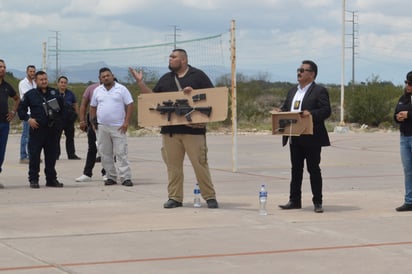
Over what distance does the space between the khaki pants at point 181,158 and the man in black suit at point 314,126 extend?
109 cm

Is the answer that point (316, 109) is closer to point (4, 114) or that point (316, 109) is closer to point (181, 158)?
point (181, 158)

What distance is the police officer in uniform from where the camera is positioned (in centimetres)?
1495

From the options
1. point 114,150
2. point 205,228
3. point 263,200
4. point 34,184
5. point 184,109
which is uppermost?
point 184,109

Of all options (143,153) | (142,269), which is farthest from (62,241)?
(143,153)

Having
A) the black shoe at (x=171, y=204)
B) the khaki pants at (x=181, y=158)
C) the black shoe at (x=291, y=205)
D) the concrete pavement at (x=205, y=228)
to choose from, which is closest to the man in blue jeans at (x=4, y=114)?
the concrete pavement at (x=205, y=228)

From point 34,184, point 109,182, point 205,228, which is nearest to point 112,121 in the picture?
point 109,182

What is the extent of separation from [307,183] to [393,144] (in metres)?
11.5

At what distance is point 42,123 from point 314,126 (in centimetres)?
498

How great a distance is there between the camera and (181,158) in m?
12.6

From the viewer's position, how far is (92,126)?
16125 mm

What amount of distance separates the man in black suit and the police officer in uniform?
4.49 metres

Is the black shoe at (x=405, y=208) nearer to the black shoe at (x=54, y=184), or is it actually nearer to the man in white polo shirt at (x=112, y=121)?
the man in white polo shirt at (x=112, y=121)

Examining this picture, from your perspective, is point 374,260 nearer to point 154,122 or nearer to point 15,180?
point 154,122

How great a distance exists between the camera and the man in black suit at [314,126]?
12.0m
